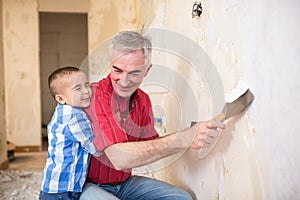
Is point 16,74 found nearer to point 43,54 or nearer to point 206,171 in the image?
point 43,54

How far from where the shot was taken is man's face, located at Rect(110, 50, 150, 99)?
3.84ft

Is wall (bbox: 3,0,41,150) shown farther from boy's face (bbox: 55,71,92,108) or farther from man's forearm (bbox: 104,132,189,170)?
man's forearm (bbox: 104,132,189,170)

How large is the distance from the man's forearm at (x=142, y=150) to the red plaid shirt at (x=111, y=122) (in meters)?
0.04

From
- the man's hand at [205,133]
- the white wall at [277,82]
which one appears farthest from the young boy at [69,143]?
the white wall at [277,82]

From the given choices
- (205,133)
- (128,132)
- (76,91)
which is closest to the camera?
(205,133)

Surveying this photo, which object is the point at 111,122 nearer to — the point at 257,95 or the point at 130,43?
the point at 130,43

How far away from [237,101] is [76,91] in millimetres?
623

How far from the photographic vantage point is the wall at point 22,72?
409cm

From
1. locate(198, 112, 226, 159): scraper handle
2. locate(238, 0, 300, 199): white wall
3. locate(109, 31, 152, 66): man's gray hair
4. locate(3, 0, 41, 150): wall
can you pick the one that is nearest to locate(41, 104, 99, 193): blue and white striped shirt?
locate(109, 31, 152, 66): man's gray hair

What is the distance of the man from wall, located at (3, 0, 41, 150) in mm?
3113

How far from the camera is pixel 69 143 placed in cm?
119

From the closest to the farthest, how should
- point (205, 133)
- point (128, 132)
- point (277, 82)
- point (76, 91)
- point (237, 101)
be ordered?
point (277, 82) → point (237, 101) → point (205, 133) → point (76, 91) → point (128, 132)

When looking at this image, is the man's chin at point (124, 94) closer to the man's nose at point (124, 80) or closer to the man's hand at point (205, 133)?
the man's nose at point (124, 80)

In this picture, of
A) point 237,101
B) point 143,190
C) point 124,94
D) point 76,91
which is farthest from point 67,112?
point 237,101
